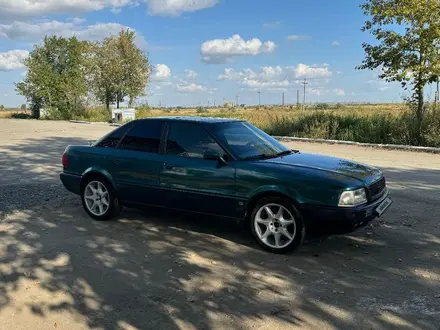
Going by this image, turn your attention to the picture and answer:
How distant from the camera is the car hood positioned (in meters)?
5.40

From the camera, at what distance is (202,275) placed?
→ 4734mm

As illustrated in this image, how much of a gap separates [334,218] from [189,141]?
2.20 meters

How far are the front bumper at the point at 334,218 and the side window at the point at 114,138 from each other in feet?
10.0

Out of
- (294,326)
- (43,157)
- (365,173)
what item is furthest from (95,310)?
(43,157)

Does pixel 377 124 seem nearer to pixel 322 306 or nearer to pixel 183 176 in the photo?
pixel 183 176

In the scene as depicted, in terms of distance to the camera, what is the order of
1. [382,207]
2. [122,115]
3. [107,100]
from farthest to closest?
[107,100] < [122,115] < [382,207]

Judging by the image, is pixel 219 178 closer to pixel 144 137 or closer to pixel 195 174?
pixel 195 174

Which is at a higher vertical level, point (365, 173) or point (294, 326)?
point (365, 173)

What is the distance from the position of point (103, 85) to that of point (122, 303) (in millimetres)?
42492

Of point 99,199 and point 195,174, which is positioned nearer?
point 195,174

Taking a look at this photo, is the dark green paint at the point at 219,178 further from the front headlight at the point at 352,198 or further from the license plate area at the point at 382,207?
the license plate area at the point at 382,207

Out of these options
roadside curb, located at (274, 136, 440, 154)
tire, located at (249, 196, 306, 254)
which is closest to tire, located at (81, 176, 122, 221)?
tire, located at (249, 196, 306, 254)

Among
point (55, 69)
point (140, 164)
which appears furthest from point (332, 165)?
point (55, 69)

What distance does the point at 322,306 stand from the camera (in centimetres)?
397
